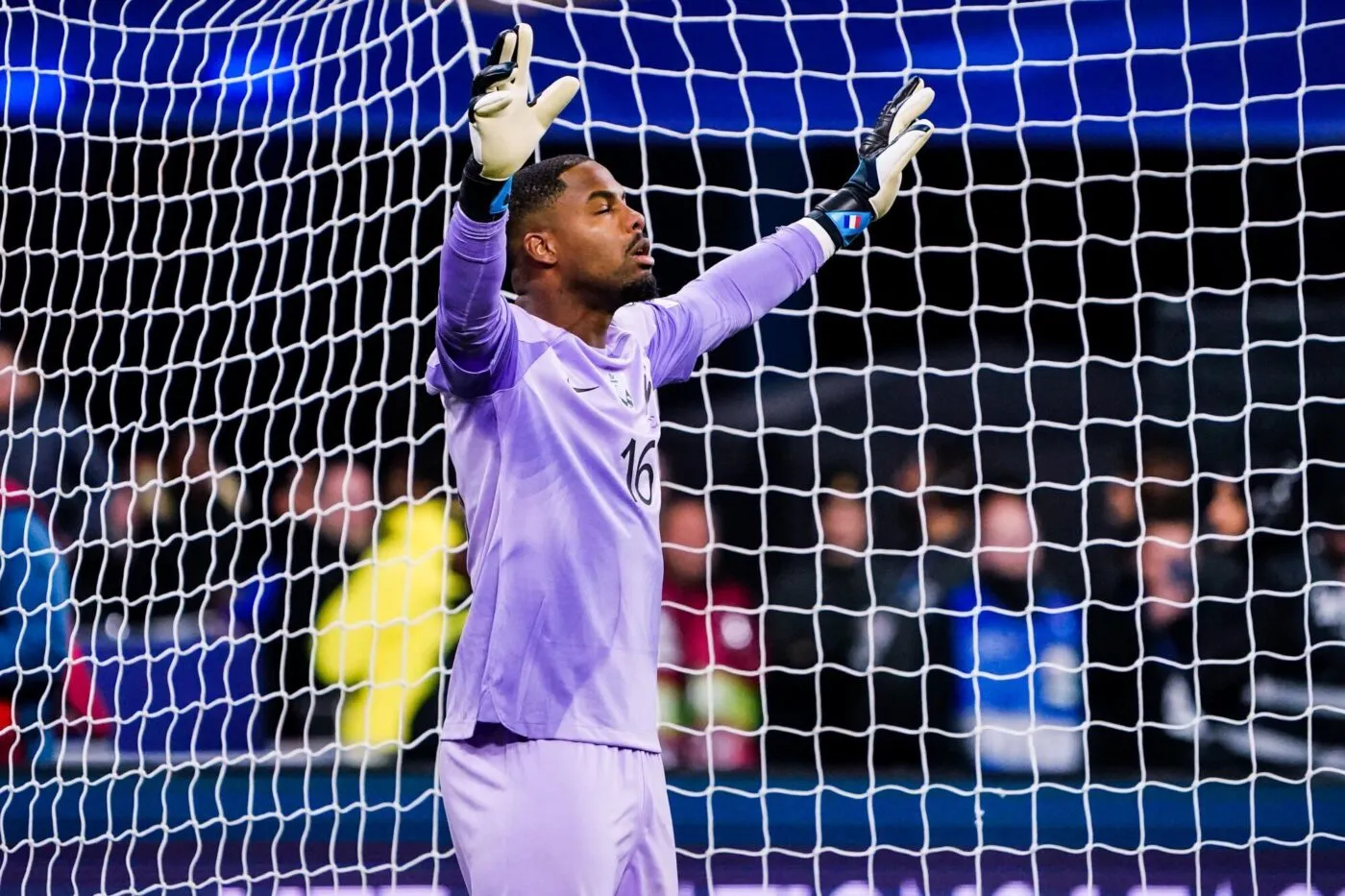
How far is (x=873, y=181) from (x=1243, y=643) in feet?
10.5

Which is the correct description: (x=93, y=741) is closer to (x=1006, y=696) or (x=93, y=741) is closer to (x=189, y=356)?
(x=189, y=356)

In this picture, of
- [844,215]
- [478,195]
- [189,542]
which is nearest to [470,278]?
[478,195]

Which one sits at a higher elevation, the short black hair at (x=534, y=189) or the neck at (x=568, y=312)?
the short black hair at (x=534, y=189)

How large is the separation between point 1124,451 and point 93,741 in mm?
3629

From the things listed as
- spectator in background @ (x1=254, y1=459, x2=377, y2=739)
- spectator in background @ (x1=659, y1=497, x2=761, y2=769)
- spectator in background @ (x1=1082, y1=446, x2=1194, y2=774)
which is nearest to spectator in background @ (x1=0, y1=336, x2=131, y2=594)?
spectator in background @ (x1=254, y1=459, x2=377, y2=739)

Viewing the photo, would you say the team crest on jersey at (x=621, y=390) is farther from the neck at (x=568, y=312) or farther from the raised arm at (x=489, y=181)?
the raised arm at (x=489, y=181)

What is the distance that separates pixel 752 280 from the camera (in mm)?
2949

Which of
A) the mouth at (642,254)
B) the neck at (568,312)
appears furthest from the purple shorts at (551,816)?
the mouth at (642,254)

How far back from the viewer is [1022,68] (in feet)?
14.4

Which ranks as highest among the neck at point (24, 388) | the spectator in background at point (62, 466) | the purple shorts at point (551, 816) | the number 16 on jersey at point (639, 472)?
the number 16 on jersey at point (639, 472)

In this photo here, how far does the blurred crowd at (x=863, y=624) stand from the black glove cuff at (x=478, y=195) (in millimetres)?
2972

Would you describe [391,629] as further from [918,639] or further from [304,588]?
[918,639]

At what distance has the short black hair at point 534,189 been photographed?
2.60 m

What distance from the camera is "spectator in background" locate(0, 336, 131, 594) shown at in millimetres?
4892
